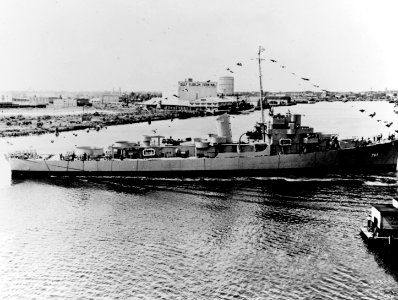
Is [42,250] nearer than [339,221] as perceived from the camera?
Yes

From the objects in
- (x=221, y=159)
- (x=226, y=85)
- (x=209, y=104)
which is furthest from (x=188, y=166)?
(x=226, y=85)

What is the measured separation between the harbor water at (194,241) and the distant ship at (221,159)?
3700 millimetres

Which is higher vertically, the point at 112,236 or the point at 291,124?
the point at 291,124

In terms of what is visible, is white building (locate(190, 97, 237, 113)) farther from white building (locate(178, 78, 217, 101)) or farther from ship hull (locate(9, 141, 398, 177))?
ship hull (locate(9, 141, 398, 177))

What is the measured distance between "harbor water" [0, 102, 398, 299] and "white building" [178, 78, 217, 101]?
10441 centimetres

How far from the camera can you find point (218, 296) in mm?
16281

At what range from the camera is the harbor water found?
17.1m

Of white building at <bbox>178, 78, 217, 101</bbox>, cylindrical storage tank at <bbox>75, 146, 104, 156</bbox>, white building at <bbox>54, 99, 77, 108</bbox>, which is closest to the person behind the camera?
cylindrical storage tank at <bbox>75, 146, 104, 156</bbox>

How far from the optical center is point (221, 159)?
38.5m

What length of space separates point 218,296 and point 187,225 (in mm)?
7805

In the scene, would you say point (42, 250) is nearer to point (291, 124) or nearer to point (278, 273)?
point (278, 273)

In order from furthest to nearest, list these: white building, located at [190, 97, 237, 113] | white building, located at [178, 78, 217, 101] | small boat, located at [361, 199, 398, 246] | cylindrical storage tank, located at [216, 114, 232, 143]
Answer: white building, located at [178, 78, 217, 101] < white building, located at [190, 97, 237, 113] < cylindrical storage tank, located at [216, 114, 232, 143] < small boat, located at [361, 199, 398, 246]

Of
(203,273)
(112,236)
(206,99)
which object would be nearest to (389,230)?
(203,273)

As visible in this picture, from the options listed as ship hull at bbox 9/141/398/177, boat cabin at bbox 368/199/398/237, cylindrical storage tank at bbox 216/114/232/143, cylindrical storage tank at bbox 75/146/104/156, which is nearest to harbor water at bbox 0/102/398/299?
boat cabin at bbox 368/199/398/237
